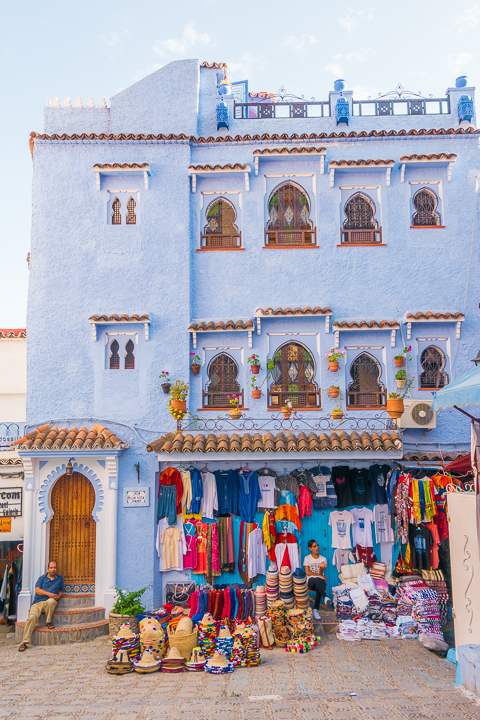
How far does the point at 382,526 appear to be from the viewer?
12117mm

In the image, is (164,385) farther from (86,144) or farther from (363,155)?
(363,155)

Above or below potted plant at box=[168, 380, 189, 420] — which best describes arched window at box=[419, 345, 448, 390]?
above

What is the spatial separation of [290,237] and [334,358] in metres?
3.03

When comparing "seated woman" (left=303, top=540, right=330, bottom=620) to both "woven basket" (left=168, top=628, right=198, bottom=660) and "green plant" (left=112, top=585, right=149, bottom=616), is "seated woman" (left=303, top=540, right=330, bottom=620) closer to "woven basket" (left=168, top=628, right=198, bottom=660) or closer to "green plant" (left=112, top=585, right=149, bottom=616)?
"woven basket" (left=168, top=628, right=198, bottom=660)

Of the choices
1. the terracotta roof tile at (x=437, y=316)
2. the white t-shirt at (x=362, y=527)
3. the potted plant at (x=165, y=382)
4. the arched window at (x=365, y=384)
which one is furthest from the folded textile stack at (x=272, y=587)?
the terracotta roof tile at (x=437, y=316)

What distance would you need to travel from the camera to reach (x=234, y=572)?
39.8ft

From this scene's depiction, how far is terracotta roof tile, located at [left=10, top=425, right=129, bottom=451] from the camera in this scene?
37.4 feet

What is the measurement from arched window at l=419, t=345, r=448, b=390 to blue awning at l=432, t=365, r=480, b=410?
14.5ft

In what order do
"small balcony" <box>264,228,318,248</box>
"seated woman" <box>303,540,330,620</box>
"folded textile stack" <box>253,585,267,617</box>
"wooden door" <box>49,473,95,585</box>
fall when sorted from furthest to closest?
1. "small balcony" <box>264,228,318,248</box>
2. "wooden door" <box>49,473,95,585</box>
3. "seated woman" <box>303,540,330,620</box>
4. "folded textile stack" <box>253,585,267,617</box>

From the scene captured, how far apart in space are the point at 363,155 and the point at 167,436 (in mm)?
7794

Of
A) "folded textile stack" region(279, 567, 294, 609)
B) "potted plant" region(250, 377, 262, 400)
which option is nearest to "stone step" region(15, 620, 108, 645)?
"folded textile stack" region(279, 567, 294, 609)

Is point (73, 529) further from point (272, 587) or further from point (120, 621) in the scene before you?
point (272, 587)

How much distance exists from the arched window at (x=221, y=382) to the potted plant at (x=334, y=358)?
205cm

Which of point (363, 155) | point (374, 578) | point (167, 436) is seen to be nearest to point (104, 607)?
point (167, 436)
